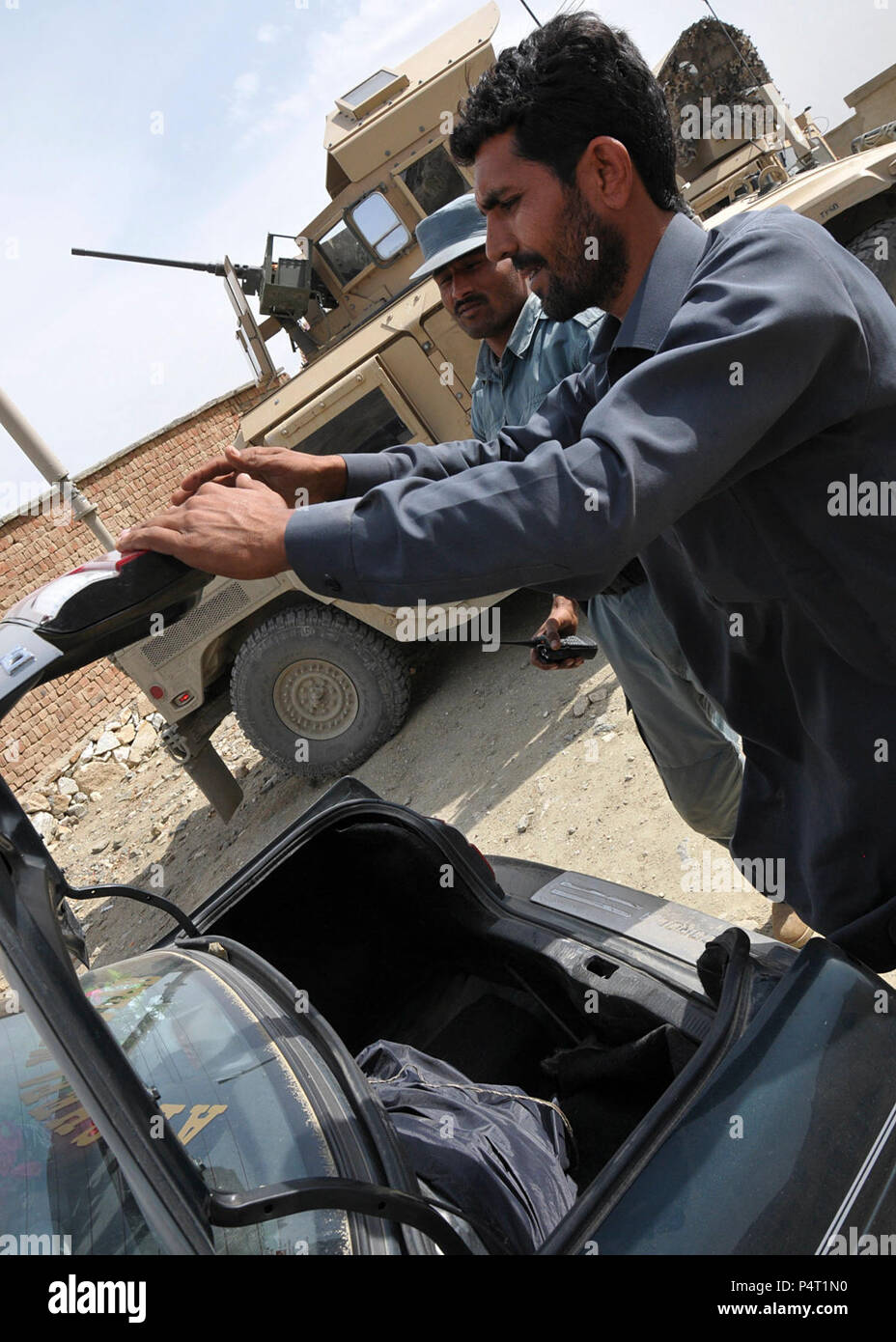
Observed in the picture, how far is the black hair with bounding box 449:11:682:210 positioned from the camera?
4.76 ft

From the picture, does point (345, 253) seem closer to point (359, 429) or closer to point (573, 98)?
point (359, 429)

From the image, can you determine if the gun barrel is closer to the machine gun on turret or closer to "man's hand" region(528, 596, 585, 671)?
the machine gun on turret

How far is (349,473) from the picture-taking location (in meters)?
1.84

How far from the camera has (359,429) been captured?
5648mm

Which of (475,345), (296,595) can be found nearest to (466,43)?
(475,345)

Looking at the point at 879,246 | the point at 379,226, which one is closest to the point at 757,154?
the point at 879,246

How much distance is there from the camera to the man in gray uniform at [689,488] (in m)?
1.20

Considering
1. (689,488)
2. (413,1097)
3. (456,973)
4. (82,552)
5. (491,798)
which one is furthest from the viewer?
(82,552)

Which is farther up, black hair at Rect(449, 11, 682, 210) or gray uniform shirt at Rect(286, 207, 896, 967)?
black hair at Rect(449, 11, 682, 210)

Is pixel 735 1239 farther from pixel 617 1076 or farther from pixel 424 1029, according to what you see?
pixel 424 1029

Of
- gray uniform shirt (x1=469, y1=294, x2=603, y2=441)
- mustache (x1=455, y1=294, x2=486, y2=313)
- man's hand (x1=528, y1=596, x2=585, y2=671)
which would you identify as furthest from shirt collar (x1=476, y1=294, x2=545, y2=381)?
man's hand (x1=528, y1=596, x2=585, y2=671)

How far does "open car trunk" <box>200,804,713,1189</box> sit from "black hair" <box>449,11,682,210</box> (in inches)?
54.0

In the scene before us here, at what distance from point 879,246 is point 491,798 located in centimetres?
403
